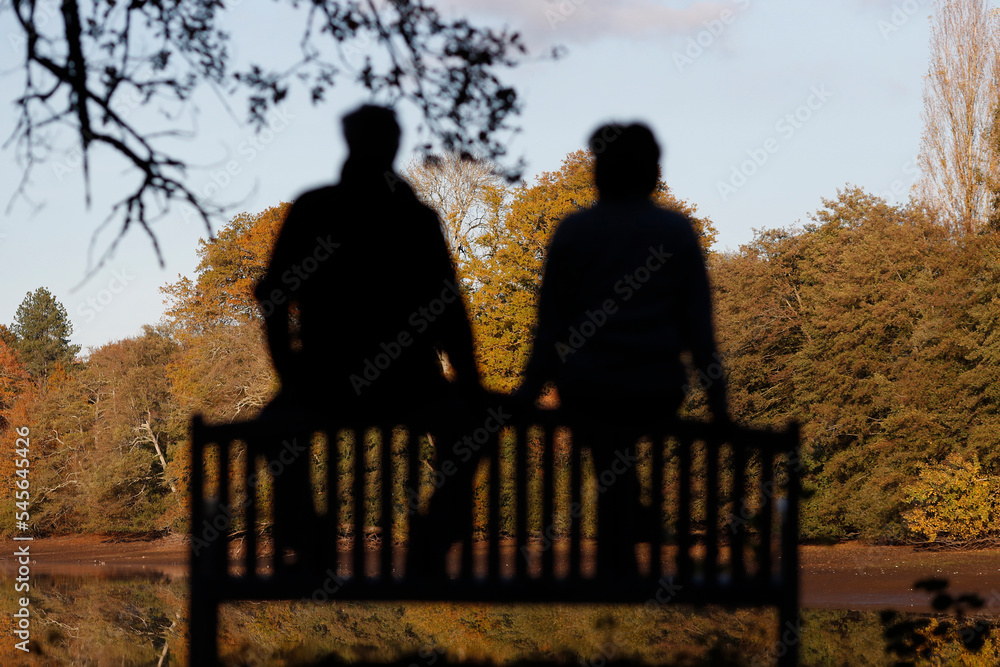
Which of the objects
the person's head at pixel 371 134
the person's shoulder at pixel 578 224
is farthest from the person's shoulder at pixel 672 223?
the person's head at pixel 371 134

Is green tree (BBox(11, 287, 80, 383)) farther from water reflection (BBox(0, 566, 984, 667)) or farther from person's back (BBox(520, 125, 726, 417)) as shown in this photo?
person's back (BBox(520, 125, 726, 417))

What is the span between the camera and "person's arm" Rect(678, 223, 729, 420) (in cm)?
333

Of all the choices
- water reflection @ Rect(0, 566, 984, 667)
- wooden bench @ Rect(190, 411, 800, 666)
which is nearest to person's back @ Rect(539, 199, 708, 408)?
wooden bench @ Rect(190, 411, 800, 666)

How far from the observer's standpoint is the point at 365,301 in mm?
3195

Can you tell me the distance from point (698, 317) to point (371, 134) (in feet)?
4.12

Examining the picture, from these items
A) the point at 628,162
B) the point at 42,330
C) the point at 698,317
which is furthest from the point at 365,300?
the point at 42,330

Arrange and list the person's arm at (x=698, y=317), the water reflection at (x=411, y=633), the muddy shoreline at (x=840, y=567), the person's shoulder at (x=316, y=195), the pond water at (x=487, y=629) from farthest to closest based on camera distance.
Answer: the muddy shoreline at (x=840, y=567)
the water reflection at (x=411, y=633)
the pond water at (x=487, y=629)
the person's arm at (x=698, y=317)
the person's shoulder at (x=316, y=195)

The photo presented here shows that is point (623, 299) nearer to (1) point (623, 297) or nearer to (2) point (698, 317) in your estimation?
(1) point (623, 297)

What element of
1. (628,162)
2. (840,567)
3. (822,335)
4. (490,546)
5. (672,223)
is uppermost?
(822,335)

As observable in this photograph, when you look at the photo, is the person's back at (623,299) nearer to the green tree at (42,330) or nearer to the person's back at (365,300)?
the person's back at (365,300)

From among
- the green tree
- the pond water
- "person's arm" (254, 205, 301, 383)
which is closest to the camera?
"person's arm" (254, 205, 301, 383)

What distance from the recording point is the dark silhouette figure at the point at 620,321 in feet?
10.2

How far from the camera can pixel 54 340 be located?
190ft

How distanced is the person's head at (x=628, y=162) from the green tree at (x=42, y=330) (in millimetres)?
56954
